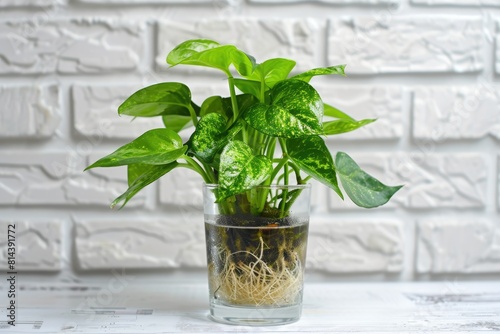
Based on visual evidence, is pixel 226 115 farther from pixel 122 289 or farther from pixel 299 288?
pixel 122 289

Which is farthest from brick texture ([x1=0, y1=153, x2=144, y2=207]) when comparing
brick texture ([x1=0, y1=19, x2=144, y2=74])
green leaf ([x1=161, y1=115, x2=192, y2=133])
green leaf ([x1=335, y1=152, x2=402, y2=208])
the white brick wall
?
green leaf ([x1=335, y1=152, x2=402, y2=208])

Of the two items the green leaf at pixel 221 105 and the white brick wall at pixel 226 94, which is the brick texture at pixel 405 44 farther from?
the green leaf at pixel 221 105

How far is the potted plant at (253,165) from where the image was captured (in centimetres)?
75

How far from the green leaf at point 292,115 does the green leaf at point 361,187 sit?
13 cm

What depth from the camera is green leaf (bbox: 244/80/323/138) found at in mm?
730

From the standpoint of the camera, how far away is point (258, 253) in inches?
32.4

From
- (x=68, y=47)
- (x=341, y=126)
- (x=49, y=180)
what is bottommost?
(x=49, y=180)

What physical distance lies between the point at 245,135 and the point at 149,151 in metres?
0.14

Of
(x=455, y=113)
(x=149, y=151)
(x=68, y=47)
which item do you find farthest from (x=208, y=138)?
(x=455, y=113)

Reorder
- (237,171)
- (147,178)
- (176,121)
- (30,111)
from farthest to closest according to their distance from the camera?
(30,111) → (176,121) → (147,178) → (237,171)

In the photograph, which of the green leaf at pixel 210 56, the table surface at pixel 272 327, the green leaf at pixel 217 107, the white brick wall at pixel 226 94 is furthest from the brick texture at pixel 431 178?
the green leaf at pixel 210 56

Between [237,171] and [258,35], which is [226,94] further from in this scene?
[237,171]

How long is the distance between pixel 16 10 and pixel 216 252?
66cm

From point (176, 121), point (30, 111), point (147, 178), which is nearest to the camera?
point (147, 178)
